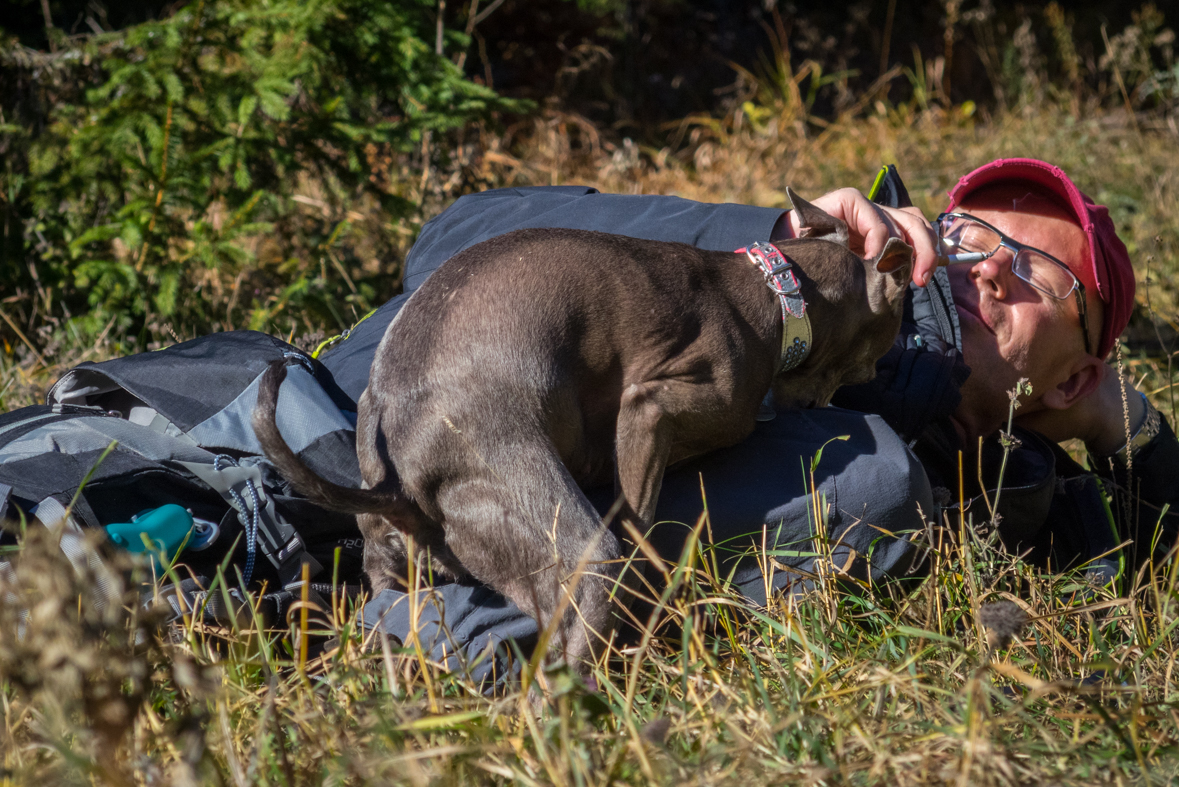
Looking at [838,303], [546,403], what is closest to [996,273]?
[838,303]

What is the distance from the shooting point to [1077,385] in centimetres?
366

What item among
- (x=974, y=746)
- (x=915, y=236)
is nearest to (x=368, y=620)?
(x=974, y=746)

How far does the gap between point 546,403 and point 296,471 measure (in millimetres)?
606

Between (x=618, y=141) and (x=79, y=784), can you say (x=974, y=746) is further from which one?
(x=618, y=141)

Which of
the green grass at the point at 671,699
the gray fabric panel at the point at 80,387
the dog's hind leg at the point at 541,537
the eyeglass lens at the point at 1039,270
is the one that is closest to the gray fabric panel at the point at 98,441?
the gray fabric panel at the point at 80,387

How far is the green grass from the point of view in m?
1.43

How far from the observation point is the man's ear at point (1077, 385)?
362cm

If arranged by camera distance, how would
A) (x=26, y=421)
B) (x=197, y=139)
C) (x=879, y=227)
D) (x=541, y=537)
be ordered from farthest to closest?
1. (x=197, y=139)
2. (x=879, y=227)
3. (x=26, y=421)
4. (x=541, y=537)

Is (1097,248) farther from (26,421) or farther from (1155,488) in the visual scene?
(26,421)

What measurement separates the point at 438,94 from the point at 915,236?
2804 mm

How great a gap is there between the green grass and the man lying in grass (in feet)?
0.60

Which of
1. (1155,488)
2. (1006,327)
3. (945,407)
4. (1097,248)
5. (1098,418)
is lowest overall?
(1155,488)

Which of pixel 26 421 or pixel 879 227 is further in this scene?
pixel 879 227

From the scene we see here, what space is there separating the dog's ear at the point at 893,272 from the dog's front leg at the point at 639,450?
95 centimetres
